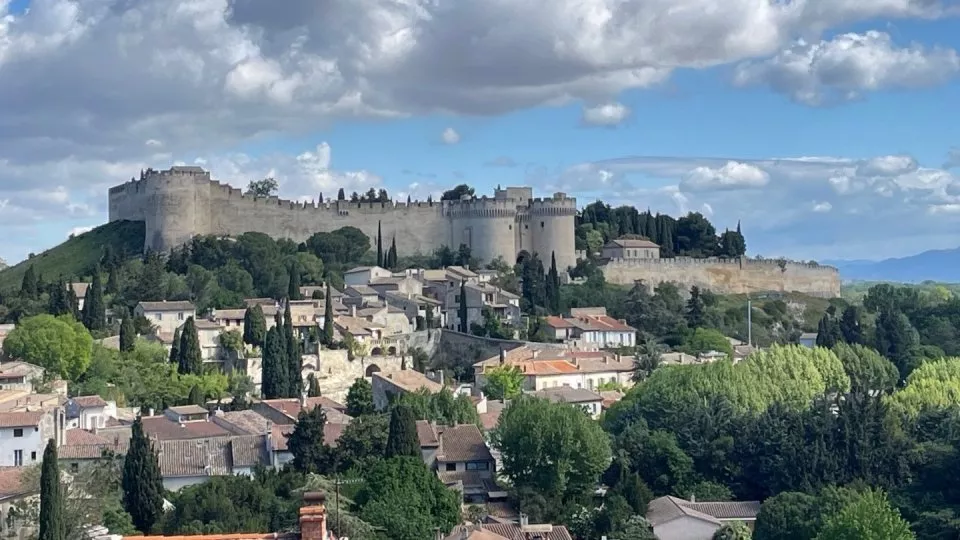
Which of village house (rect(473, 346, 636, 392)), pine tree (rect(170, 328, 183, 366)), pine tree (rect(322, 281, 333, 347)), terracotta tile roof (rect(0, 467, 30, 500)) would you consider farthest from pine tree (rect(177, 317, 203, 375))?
terracotta tile roof (rect(0, 467, 30, 500))

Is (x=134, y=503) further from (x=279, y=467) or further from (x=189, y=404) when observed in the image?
(x=189, y=404)

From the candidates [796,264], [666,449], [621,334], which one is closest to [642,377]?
[621,334]

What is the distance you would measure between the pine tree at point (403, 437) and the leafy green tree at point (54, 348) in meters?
20.0

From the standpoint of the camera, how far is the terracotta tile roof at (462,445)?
155 ft

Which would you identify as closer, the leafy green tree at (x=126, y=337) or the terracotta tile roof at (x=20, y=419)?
the terracotta tile roof at (x=20, y=419)

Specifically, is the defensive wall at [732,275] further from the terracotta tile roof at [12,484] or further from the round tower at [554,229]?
the terracotta tile roof at [12,484]

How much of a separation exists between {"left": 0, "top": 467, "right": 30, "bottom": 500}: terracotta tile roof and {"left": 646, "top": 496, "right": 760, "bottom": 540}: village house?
16.2 m

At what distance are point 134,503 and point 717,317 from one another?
51.2 meters

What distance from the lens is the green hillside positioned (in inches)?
3681

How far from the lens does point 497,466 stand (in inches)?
1905

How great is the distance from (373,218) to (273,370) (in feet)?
120

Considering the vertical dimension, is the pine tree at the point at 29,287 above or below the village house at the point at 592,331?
above

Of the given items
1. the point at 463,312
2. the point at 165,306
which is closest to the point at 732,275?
Answer: the point at 463,312

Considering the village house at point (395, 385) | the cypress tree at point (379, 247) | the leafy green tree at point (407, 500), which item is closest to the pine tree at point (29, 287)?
the cypress tree at point (379, 247)
